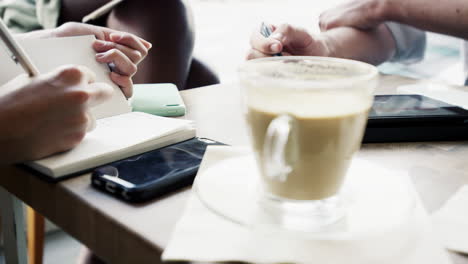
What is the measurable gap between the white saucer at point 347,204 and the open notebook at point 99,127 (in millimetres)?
100

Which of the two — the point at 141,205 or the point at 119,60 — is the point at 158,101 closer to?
the point at 119,60

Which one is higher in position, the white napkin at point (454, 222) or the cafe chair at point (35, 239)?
the white napkin at point (454, 222)

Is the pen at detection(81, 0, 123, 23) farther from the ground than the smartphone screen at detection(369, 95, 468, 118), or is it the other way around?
the smartphone screen at detection(369, 95, 468, 118)

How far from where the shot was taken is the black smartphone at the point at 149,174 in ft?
1.25

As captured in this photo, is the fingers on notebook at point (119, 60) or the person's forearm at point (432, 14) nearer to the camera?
the fingers on notebook at point (119, 60)

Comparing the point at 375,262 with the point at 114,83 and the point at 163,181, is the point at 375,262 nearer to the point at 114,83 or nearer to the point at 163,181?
the point at 163,181

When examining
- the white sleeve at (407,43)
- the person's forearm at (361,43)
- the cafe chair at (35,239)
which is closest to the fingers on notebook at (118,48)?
the person's forearm at (361,43)

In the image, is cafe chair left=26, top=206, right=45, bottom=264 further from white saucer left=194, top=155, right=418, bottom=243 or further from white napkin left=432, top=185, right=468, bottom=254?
white napkin left=432, top=185, right=468, bottom=254

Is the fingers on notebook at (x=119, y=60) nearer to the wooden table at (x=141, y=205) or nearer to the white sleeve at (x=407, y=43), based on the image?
the wooden table at (x=141, y=205)

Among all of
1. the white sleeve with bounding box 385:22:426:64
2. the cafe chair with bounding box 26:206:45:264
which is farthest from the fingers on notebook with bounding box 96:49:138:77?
the white sleeve with bounding box 385:22:426:64

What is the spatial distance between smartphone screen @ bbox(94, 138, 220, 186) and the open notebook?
2 centimetres

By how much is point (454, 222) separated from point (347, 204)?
8 centimetres

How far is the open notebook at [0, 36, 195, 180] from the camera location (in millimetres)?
436

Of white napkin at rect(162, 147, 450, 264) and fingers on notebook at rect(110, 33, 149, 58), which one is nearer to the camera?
white napkin at rect(162, 147, 450, 264)
